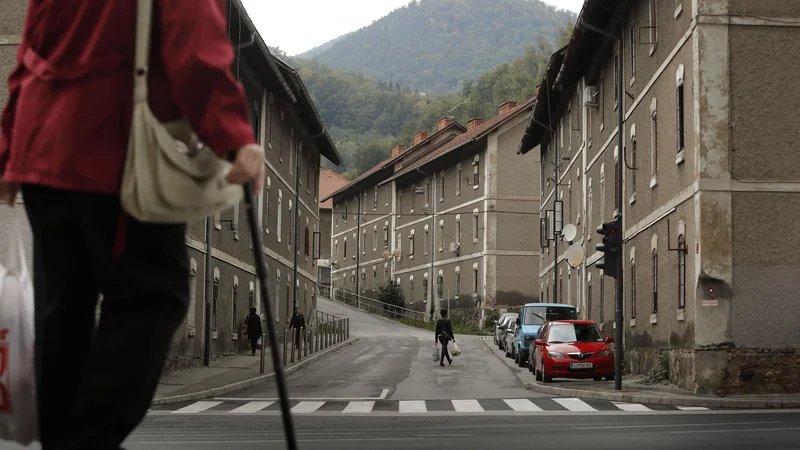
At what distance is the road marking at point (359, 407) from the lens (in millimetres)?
17231

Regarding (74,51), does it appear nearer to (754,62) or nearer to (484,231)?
(754,62)

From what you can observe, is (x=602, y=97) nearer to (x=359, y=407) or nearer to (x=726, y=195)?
(x=726, y=195)

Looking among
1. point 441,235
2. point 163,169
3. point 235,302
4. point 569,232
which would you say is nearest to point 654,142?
point 569,232

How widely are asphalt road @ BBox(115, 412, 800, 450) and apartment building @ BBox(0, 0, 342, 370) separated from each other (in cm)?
1290

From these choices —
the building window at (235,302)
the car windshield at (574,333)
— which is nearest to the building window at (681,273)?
the car windshield at (574,333)

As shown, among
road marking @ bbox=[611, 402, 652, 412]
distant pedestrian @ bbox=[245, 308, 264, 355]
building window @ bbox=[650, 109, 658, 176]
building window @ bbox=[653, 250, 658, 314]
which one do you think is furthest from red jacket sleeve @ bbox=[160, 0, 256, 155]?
distant pedestrian @ bbox=[245, 308, 264, 355]

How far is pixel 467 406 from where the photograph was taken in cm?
1817

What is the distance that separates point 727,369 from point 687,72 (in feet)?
18.8

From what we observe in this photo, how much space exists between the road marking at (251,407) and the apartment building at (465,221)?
147ft

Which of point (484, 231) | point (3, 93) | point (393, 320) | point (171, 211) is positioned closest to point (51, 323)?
point (171, 211)

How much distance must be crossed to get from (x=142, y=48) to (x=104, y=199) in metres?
0.41

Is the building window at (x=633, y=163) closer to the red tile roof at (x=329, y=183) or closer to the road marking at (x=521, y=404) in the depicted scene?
the road marking at (x=521, y=404)

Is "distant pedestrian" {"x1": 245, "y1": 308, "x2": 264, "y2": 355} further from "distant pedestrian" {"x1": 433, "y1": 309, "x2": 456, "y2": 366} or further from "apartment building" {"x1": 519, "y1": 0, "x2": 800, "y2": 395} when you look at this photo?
"apartment building" {"x1": 519, "y1": 0, "x2": 800, "y2": 395}

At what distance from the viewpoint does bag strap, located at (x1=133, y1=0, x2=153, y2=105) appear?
126 inches
